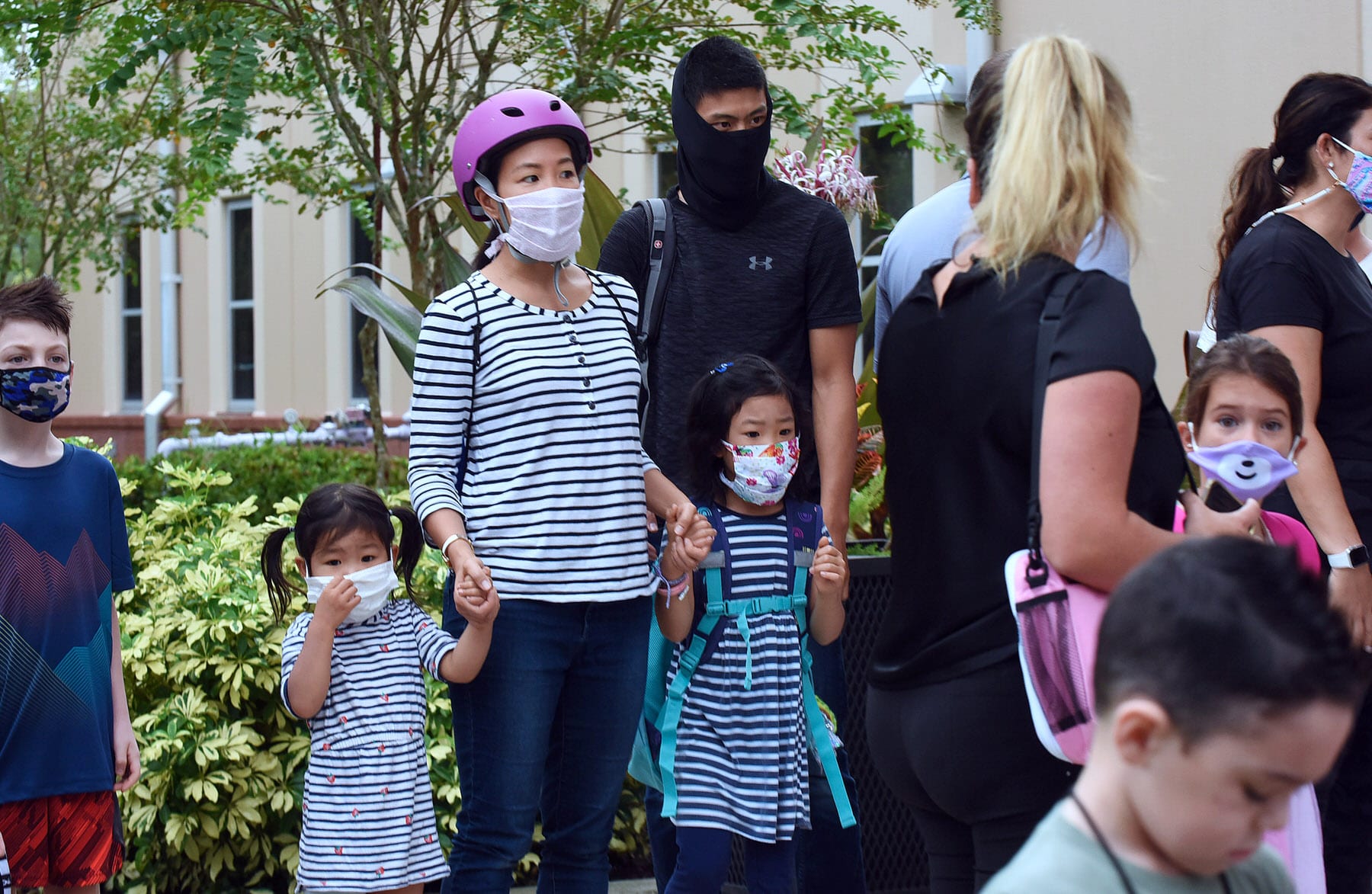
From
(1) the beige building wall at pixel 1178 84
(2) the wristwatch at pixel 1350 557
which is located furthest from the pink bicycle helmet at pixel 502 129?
(1) the beige building wall at pixel 1178 84

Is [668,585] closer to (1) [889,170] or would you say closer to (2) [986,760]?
(2) [986,760]

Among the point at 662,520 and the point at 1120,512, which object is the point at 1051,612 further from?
the point at 662,520

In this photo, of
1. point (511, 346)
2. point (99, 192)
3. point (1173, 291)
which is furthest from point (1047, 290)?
point (99, 192)

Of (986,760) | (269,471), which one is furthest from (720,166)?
(269,471)

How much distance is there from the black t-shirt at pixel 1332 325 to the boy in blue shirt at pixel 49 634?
104 inches

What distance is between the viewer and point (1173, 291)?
8539mm

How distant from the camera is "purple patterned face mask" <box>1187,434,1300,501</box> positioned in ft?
8.95

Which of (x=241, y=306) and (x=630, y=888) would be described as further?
(x=241, y=306)

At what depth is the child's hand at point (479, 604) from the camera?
2.86 meters

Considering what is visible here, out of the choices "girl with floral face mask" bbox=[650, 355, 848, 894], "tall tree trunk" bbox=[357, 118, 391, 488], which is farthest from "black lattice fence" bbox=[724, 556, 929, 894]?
"tall tree trunk" bbox=[357, 118, 391, 488]

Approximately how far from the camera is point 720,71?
362cm

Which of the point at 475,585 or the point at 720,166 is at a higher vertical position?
the point at 720,166

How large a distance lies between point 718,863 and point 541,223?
1.42 m

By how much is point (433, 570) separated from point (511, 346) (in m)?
A: 2.13
